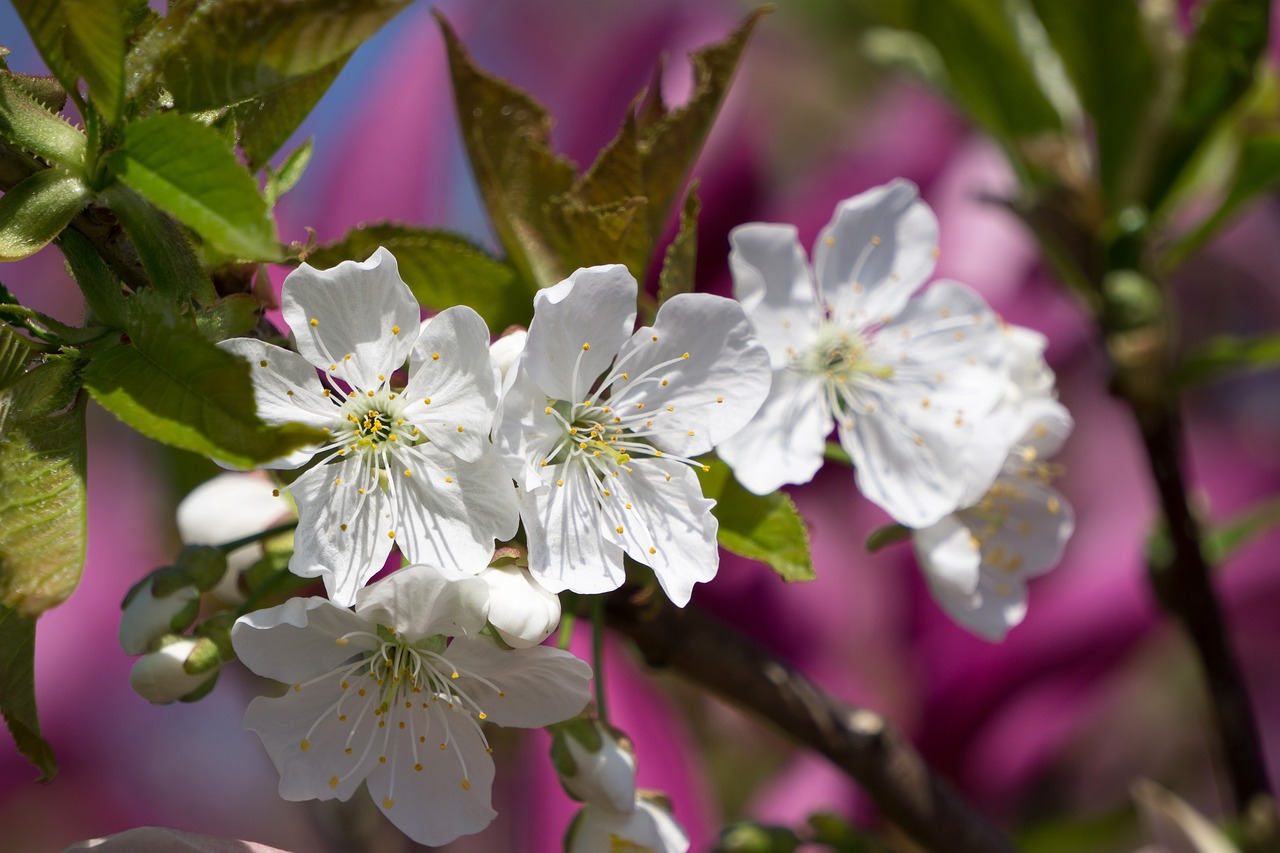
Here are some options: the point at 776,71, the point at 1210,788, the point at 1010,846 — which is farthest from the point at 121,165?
the point at 776,71

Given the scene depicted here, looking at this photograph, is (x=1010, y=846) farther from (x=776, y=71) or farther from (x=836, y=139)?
(x=776, y=71)

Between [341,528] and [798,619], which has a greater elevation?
[341,528]

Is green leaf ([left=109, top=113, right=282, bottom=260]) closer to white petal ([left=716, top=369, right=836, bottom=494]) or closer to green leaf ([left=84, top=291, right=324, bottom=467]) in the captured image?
green leaf ([left=84, top=291, right=324, bottom=467])

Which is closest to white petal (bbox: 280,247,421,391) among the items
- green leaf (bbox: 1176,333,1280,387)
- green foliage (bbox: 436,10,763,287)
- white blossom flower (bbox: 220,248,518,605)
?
white blossom flower (bbox: 220,248,518,605)

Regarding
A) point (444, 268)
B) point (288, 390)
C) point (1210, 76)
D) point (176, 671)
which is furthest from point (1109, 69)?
point (176, 671)

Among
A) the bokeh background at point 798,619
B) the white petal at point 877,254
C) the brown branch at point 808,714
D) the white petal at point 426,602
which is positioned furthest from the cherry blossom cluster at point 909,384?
the bokeh background at point 798,619

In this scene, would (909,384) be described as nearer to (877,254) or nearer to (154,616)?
(877,254)

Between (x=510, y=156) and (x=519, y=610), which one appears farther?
(x=510, y=156)

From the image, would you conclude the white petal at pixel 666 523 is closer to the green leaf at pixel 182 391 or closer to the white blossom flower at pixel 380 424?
the white blossom flower at pixel 380 424
